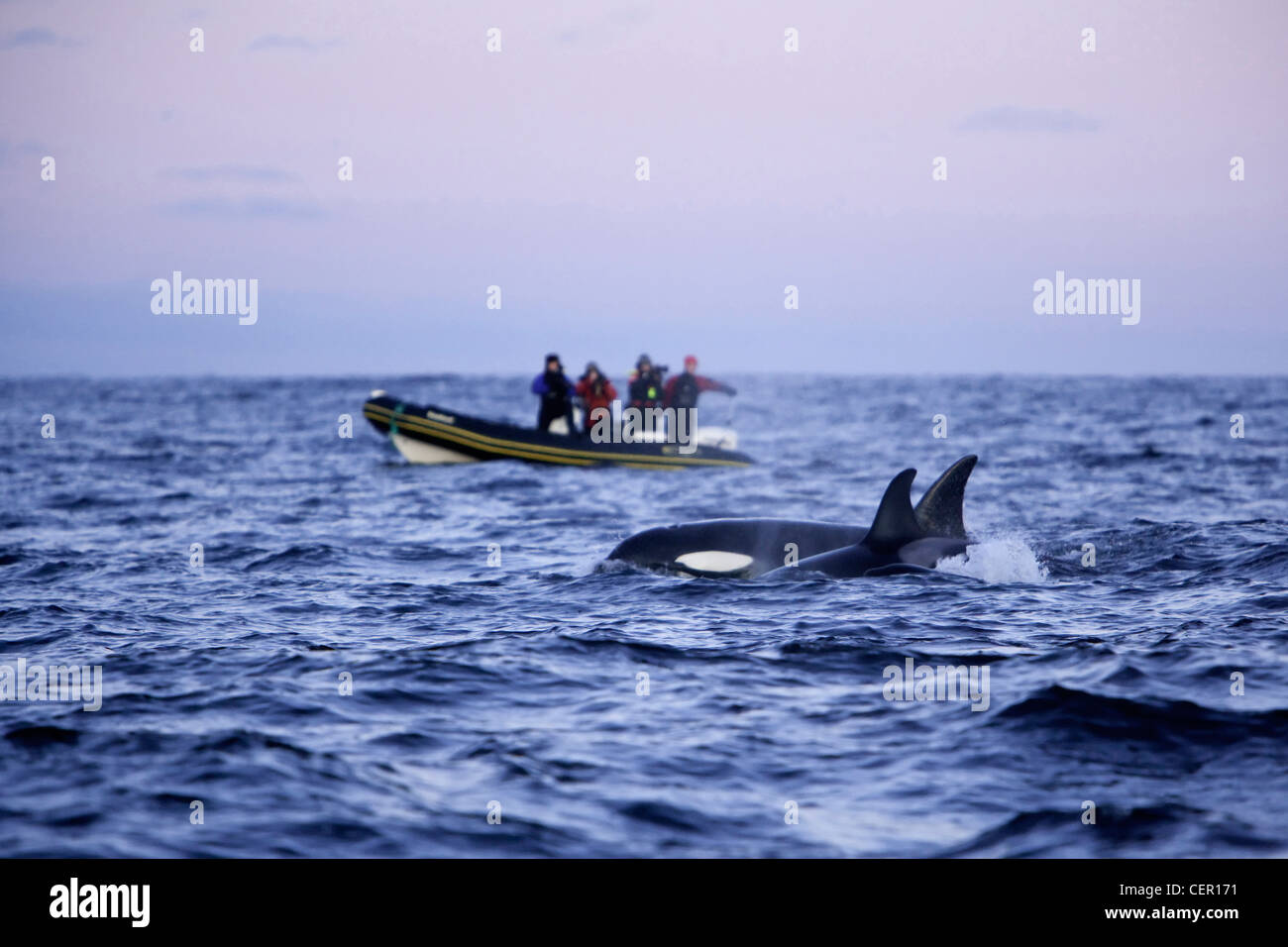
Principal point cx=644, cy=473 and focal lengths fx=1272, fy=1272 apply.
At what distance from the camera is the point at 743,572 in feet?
42.8

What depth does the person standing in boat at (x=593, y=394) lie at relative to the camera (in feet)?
93.3

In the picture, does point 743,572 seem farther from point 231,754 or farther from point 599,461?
point 599,461

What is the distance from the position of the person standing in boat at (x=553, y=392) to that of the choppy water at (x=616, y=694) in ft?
28.8

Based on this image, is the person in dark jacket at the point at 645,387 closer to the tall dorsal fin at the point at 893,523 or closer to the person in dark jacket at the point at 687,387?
the person in dark jacket at the point at 687,387

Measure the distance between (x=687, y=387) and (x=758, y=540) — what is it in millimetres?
16179

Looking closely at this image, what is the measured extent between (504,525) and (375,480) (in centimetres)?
902

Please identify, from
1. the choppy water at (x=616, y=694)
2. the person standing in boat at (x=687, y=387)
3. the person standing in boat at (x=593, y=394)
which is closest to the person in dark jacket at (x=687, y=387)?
the person standing in boat at (x=687, y=387)

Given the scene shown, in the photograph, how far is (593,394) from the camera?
2861 centimetres

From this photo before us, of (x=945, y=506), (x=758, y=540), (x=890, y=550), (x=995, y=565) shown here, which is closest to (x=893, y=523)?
(x=890, y=550)

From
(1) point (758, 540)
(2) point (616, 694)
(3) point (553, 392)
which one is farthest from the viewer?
(3) point (553, 392)

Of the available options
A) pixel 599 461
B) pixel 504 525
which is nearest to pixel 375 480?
pixel 599 461

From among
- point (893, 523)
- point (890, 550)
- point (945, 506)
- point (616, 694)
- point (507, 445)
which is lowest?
point (616, 694)

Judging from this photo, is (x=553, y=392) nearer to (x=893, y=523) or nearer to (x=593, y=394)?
(x=593, y=394)
